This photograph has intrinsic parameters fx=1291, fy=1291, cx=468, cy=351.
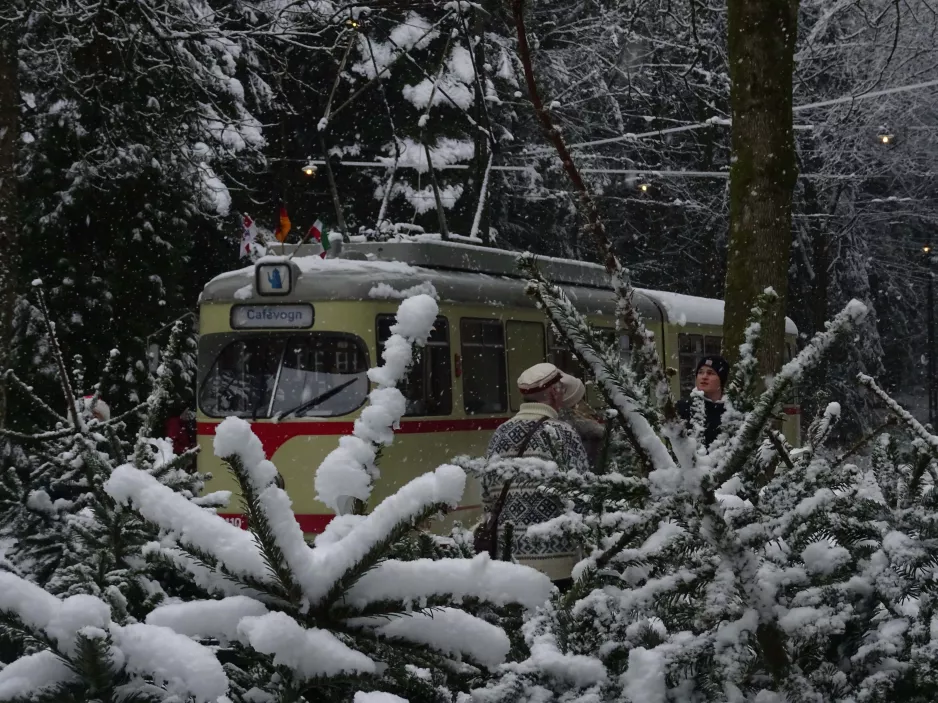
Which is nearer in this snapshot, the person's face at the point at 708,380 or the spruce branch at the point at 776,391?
the spruce branch at the point at 776,391

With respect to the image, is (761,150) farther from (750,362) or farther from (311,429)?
(750,362)

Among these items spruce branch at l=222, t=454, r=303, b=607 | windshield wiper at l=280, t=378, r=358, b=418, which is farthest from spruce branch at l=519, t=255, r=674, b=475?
windshield wiper at l=280, t=378, r=358, b=418

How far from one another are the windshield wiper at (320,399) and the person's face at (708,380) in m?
4.72

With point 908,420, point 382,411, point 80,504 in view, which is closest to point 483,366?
point 80,504

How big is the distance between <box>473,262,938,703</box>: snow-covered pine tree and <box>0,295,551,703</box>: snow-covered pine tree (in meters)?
0.26

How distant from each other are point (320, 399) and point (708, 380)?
16.3 ft

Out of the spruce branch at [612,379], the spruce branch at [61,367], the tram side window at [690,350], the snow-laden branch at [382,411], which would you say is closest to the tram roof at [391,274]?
the tram side window at [690,350]

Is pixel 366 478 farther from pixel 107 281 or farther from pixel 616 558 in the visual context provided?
pixel 107 281

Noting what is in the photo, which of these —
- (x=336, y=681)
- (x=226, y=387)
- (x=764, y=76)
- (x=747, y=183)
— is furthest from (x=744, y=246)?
(x=336, y=681)

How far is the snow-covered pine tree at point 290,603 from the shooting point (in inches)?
47.3

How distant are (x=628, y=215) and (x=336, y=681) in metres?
31.6

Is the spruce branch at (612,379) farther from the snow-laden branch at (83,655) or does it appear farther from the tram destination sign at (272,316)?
the tram destination sign at (272,316)

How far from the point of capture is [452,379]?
11273 millimetres

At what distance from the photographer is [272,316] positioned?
11.1 metres
